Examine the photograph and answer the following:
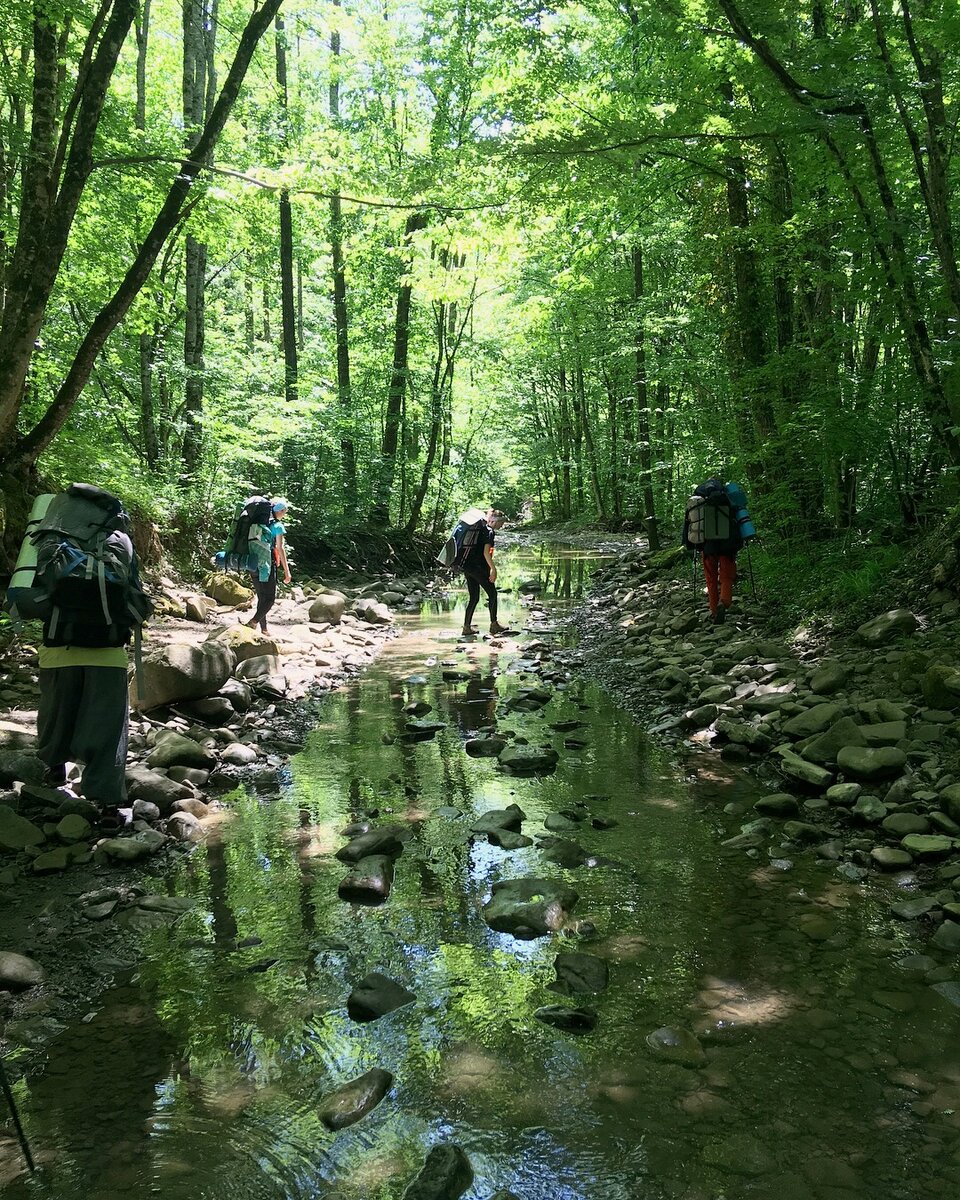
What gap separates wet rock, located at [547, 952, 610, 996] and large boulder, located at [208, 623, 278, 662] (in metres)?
6.72

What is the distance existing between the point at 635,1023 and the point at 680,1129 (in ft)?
1.81

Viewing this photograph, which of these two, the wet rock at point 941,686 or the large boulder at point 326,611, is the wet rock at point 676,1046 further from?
the large boulder at point 326,611

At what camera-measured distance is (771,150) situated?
9.70 meters

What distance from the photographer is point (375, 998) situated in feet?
10.7

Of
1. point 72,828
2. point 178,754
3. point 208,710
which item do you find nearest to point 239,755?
point 178,754

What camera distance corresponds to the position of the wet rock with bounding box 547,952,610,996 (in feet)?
11.0

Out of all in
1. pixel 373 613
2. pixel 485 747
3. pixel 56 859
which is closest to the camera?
pixel 56 859

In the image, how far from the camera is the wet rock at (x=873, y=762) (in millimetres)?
5098

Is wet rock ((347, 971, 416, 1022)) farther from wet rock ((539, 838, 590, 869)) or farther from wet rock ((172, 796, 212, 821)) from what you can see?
wet rock ((172, 796, 212, 821))

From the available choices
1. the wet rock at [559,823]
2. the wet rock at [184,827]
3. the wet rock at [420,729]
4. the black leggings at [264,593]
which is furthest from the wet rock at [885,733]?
the black leggings at [264,593]

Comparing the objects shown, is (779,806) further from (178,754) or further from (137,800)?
(178,754)

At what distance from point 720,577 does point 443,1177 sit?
8819 mm

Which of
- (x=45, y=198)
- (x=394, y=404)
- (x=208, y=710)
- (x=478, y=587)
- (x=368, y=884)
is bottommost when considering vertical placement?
(x=368, y=884)

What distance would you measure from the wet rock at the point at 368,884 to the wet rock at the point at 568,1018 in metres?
1.34
